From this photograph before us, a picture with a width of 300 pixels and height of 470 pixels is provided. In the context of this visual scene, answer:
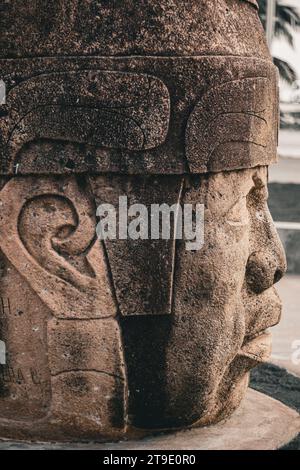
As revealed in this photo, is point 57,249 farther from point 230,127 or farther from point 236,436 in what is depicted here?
point 236,436

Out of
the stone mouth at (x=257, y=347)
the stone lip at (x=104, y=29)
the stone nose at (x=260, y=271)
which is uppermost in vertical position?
the stone lip at (x=104, y=29)

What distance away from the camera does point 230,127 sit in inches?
145

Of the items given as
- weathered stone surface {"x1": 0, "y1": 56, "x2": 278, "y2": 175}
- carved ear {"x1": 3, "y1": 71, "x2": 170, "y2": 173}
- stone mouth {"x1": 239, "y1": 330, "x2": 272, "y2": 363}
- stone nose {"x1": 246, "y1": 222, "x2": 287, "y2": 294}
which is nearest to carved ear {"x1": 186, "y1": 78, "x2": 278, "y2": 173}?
weathered stone surface {"x1": 0, "y1": 56, "x2": 278, "y2": 175}

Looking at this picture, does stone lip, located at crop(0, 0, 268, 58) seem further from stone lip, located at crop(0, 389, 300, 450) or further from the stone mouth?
stone lip, located at crop(0, 389, 300, 450)

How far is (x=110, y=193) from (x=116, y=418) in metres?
0.86

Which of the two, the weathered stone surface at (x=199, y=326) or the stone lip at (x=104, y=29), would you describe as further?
the weathered stone surface at (x=199, y=326)

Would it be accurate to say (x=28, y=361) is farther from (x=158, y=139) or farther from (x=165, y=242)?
(x=158, y=139)

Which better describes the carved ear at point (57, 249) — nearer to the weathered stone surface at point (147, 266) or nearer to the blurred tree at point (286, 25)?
the weathered stone surface at point (147, 266)

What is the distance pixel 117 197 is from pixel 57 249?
11.6 inches

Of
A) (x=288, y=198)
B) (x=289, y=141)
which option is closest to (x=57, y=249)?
(x=288, y=198)

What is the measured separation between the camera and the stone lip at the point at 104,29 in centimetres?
354

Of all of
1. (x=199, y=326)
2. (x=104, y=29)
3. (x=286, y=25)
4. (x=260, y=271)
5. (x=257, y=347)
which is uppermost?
(x=286, y=25)

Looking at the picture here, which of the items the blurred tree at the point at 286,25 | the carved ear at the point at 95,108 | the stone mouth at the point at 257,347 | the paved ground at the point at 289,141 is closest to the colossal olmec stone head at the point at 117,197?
the carved ear at the point at 95,108
